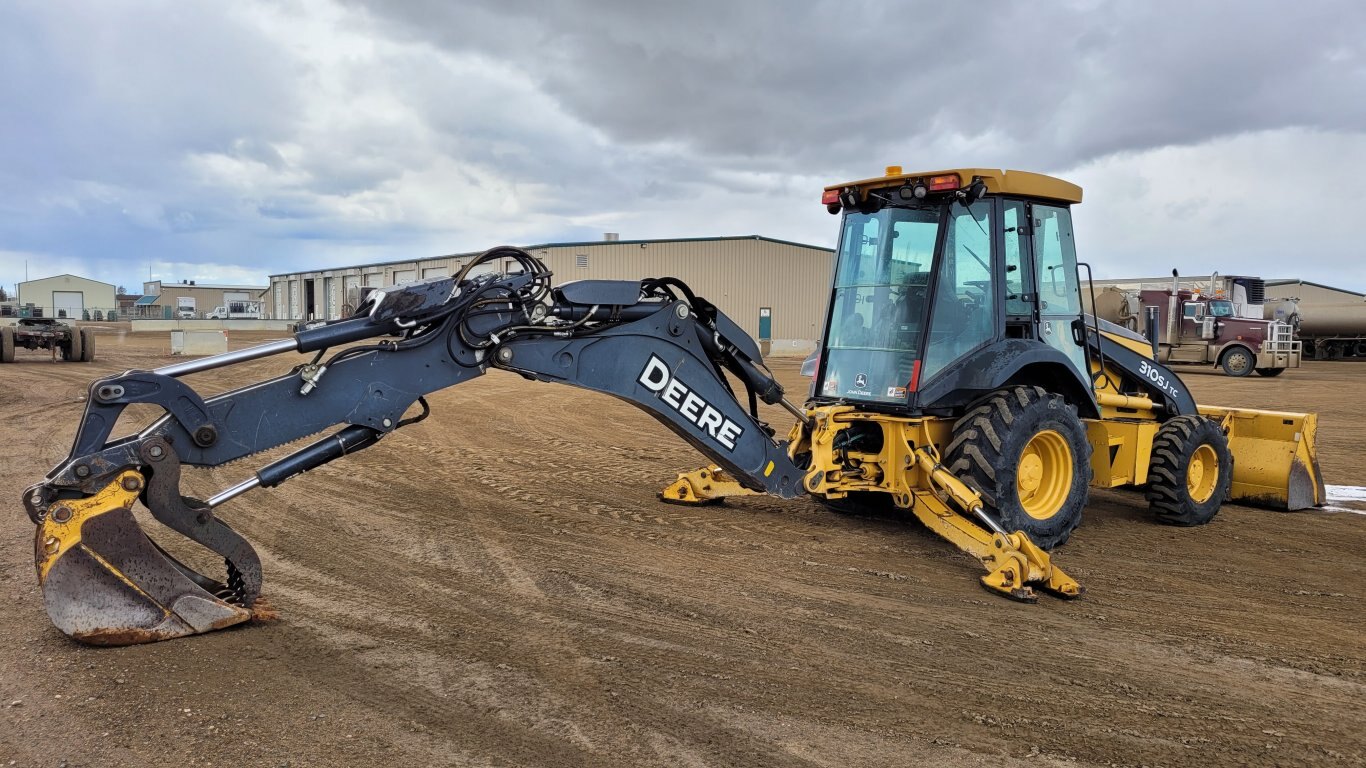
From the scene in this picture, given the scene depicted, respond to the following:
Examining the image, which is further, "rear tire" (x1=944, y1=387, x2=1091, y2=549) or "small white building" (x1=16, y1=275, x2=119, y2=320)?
"small white building" (x1=16, y1=275, x2=119, y2=320)

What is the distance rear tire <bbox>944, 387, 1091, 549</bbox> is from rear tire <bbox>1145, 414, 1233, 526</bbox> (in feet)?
4.35

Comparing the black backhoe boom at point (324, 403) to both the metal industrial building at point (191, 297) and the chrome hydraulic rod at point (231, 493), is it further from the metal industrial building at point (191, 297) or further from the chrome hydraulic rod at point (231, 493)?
the metal industrial building at point (191, 297)

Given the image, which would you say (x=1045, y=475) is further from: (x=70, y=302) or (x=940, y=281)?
(x=70, y=302)

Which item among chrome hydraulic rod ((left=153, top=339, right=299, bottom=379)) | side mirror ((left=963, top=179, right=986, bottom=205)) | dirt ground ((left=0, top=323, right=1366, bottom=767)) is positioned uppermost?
side mirror ((left=963, top=179, right=986, bottom=205))

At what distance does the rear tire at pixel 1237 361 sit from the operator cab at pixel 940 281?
859 inches

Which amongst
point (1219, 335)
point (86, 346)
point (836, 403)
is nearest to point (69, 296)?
point (86, 346)

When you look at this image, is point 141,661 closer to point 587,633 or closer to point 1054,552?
point 587,633

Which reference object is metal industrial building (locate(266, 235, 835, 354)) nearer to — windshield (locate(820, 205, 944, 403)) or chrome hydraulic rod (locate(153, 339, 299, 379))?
windshield (locate(820, 205, 944, 403))

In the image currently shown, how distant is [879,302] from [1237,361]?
23.1m

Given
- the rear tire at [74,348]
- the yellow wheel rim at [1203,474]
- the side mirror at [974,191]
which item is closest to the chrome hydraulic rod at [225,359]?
the side mirror at [974,191]

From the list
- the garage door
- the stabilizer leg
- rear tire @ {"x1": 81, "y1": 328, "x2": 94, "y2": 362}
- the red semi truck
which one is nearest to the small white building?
the garage door

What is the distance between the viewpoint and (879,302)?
21.7 ft

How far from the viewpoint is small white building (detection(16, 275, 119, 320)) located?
85.3 metres

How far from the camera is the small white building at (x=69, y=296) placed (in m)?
85.3
